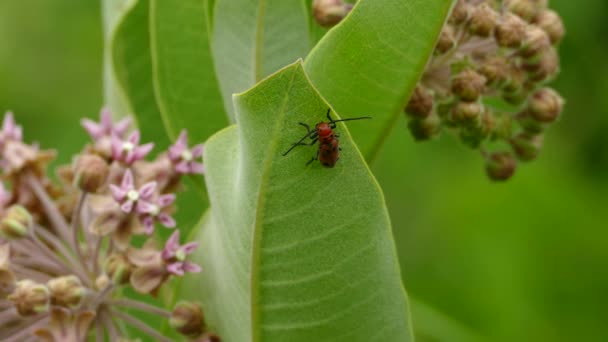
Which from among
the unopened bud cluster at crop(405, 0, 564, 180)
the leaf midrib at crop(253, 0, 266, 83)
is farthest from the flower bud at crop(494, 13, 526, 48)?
the leaf midrib at crop(253, 0, 266, 83)

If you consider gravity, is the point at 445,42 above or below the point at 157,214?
above

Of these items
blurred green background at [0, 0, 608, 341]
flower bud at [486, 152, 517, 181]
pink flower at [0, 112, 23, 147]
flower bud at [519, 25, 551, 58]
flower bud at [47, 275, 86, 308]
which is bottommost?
blurred green background at [0, 0, 608, 341]

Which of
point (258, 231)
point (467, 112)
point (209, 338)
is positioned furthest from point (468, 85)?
point (209, 338)

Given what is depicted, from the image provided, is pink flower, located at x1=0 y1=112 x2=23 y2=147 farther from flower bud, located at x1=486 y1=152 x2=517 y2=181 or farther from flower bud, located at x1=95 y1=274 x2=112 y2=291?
flower bud, located at x1=486 y1=152 x2=517 y2=181

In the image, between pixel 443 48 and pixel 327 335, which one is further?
pixel 443 48

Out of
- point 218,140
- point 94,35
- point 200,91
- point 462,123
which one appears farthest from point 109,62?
point 94,35

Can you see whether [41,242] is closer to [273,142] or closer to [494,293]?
[273,142]

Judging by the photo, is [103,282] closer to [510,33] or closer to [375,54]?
[375,54]
